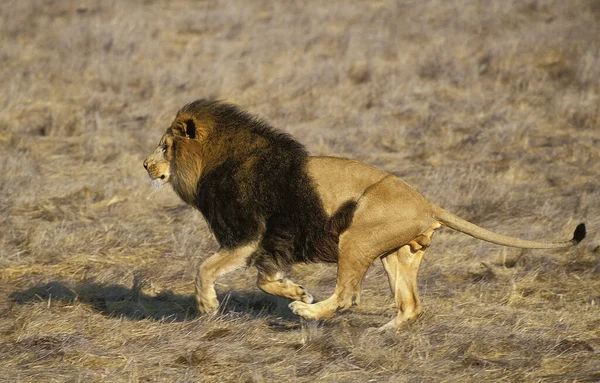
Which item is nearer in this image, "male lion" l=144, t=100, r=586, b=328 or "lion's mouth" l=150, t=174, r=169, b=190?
"male lion" l=144, t=100, r=586, b=328

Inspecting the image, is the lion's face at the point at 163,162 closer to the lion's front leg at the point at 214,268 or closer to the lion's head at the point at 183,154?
the lion's head at the point at 183,154

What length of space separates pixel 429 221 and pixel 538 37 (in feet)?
28.5

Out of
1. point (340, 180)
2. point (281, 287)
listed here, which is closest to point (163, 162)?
point (281, 287)

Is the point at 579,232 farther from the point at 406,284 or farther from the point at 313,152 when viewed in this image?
the point at 313,152

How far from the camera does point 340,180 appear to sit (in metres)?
5.38

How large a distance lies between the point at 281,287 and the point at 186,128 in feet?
3.66

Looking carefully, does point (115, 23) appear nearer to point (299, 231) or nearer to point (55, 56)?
point (55, 56)

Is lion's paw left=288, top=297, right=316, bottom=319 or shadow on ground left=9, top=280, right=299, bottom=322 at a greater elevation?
lion's paw left=288, top=297, right=316, bottom=319

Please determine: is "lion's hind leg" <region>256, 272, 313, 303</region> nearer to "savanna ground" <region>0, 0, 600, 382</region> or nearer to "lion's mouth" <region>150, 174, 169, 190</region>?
"savanna ground" <region>0, 0, 600, 382</region>

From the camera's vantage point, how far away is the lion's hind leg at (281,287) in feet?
18.6

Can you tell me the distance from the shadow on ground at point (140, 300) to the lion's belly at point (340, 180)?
95cm

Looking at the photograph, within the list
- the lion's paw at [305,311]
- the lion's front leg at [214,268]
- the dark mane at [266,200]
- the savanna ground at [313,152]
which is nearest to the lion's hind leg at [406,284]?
the savanna ground at [313,152]

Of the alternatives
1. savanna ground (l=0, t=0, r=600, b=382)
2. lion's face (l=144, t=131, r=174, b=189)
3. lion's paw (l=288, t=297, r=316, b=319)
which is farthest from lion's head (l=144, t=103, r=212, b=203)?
lion's paw (l=288, t=297, r=316, b=319)

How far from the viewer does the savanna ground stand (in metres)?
5.08
